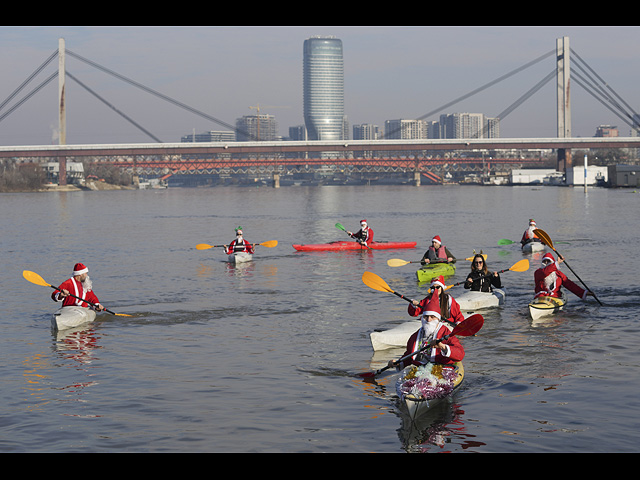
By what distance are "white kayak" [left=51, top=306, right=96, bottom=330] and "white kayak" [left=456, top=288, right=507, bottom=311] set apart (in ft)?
28.4

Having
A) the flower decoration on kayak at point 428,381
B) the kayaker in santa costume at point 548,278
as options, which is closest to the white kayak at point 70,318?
the flower decoration on kayak at point 428,381

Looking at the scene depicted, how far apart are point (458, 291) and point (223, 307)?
6.89 meters

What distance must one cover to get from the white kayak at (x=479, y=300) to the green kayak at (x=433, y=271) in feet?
14.8

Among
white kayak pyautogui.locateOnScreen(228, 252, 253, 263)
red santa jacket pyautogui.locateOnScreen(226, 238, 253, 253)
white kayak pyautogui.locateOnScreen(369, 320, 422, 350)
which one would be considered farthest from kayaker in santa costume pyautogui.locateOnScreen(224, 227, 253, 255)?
white kayak pyautogui.locateOnScreen(369, 320, 422, 350)

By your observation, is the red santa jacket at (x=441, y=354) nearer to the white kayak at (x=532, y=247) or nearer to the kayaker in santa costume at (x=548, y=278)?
the kayaker in santa costume at (x=548, y=278)

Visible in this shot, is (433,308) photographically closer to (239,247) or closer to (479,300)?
(479,300)

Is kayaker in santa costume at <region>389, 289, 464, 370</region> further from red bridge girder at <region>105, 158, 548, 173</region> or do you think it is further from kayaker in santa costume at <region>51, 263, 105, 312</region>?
red bridge girder at <region>105, 158, 548, 173</region>

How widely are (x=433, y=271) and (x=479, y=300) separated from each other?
5701 mm

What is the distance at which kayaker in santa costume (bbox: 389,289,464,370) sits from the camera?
12.3 meters

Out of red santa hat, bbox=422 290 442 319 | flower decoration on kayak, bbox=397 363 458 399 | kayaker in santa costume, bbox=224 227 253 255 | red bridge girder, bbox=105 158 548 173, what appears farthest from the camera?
red bridge girder, bbox=105 158 548 173

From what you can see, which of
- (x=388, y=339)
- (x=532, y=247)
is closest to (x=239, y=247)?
(x=532, y=247)

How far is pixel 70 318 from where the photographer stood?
17750 millimetres

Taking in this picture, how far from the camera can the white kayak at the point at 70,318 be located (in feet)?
57.8
